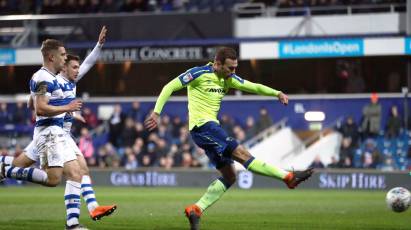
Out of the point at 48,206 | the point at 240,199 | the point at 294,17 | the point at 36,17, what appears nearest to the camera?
the point at 48,206

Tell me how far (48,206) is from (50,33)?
1482cm

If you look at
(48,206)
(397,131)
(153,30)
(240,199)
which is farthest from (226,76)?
(153,30)

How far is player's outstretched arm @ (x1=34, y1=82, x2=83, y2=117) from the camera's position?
422 inches

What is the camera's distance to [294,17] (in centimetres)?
2830

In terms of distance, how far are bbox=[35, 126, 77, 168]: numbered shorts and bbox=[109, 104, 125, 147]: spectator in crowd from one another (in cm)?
1744

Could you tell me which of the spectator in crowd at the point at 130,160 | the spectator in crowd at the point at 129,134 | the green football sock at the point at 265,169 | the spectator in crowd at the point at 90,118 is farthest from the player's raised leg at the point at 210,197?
the spectator in crowd at the point at 90,118

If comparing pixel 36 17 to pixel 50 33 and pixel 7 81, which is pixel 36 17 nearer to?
pixel 50 33

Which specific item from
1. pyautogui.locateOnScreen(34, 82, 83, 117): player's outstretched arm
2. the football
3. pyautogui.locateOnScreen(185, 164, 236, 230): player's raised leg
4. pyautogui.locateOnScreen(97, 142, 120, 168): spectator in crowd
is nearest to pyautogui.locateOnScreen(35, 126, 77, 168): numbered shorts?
pyautogui.locateOnScreen(34, 82, 83, 117): player's outstretched arm

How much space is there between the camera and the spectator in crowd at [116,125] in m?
28.9

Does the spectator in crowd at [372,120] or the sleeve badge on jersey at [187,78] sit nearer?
the sleeve badge on jersey at [187,78]

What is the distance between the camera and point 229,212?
1531 centimetres

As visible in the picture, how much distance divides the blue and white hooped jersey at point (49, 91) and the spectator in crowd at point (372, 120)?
54.0 ft

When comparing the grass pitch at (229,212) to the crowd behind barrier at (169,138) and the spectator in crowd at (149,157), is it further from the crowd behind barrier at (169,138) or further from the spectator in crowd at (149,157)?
the spectator in crowd at (149,157)

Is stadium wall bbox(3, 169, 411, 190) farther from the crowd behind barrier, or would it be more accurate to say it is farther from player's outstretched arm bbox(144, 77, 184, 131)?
player's outstretched arm bbox(144, 77, 184, 131)
